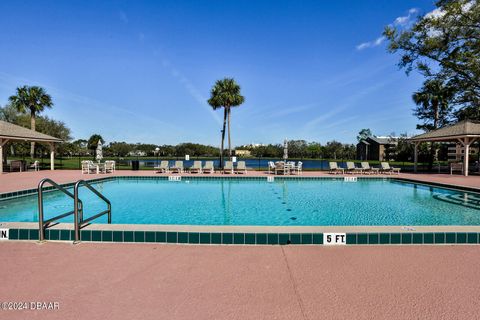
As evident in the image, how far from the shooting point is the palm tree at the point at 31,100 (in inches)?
1067

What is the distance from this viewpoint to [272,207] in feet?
24.9

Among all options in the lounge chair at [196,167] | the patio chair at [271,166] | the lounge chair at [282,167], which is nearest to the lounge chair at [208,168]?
the lounge chair at [196,167]

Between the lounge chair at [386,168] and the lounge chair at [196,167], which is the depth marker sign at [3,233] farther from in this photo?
the lounge chair at [386,168]

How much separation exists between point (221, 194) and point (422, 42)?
16391mm

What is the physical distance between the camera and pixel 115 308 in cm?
220

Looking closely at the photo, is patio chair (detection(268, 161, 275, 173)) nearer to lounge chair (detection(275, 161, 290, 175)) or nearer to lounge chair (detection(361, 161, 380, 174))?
lounge chair (detection(275, 161, 290, 175))

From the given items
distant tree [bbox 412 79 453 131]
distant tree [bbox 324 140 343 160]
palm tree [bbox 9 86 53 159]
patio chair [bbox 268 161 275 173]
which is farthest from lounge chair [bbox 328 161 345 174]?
distant tree [bbox 324 140 343 160]

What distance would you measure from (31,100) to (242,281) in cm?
3375

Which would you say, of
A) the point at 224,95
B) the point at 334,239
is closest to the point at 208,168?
the point at 224,95

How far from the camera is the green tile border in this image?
3.81 meters

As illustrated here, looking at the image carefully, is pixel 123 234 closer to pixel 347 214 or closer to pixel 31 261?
pixel 31 261

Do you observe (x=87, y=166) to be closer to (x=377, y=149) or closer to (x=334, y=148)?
(x=334, y=148)

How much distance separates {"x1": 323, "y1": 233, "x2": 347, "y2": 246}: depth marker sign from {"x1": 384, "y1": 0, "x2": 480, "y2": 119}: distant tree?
17166 mm

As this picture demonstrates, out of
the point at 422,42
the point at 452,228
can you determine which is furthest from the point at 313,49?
the point at 452,228
